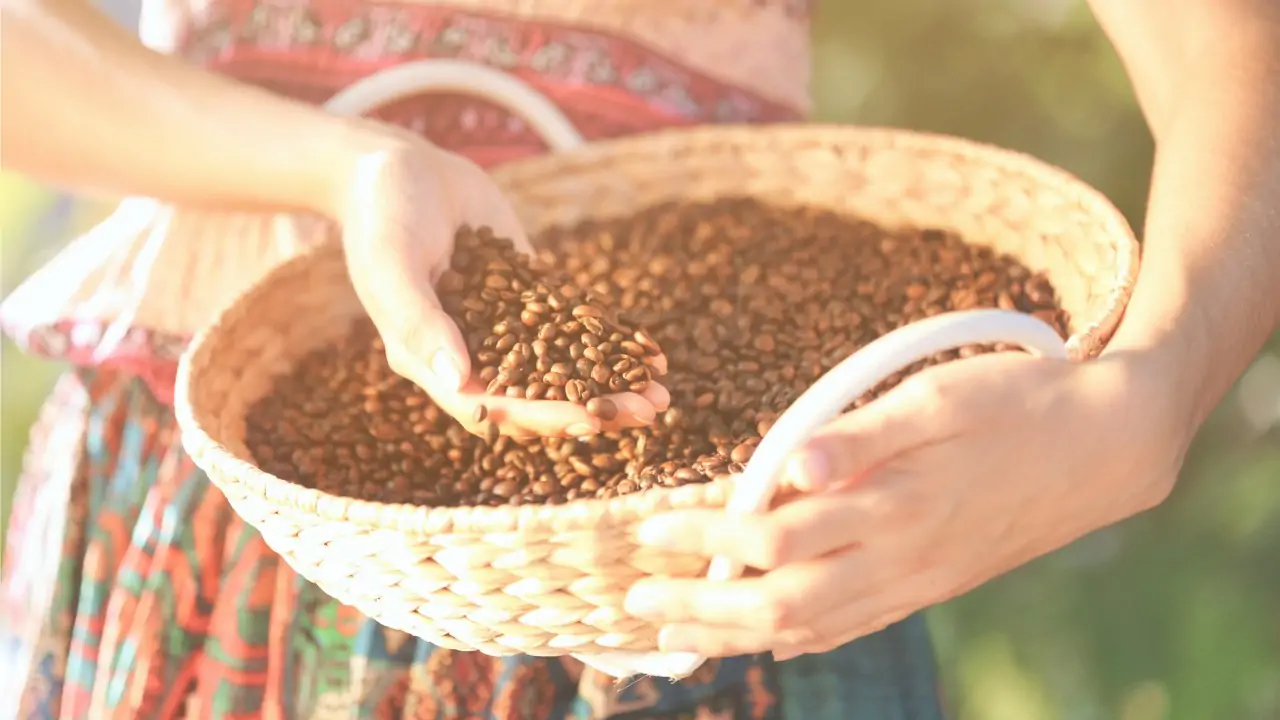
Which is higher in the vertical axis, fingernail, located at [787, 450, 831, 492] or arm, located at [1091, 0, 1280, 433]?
arm, located at [1091, 0, 1280, 433]

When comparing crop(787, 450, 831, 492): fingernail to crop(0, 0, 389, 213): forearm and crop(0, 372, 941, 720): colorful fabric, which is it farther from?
crop(0, 0, 389, 213): forearm

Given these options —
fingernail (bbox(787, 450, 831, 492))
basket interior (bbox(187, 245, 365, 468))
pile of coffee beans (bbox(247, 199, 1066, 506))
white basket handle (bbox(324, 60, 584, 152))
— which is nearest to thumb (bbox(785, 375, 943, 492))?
fingernail (bbox(787, 450, 831, 492))

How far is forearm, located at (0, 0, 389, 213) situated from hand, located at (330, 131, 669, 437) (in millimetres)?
55

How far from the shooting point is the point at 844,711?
2.81 ft

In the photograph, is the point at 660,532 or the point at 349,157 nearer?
the point at 660,532

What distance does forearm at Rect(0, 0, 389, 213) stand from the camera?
32.7 inches

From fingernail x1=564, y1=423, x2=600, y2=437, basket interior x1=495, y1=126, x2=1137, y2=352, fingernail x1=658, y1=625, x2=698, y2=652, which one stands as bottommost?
fingernail x1=658, y1=625, x2=698, y2=652

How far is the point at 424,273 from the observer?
2.55ft

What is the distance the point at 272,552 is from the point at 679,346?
0.36 m

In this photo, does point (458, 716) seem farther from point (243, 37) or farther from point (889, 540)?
point (243, 37)

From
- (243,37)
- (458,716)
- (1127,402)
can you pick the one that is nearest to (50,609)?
(458,716)

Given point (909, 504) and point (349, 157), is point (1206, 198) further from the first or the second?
point (349, 157)

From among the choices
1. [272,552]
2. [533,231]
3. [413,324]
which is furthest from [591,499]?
[533,231]

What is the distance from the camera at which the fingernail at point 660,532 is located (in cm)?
56
